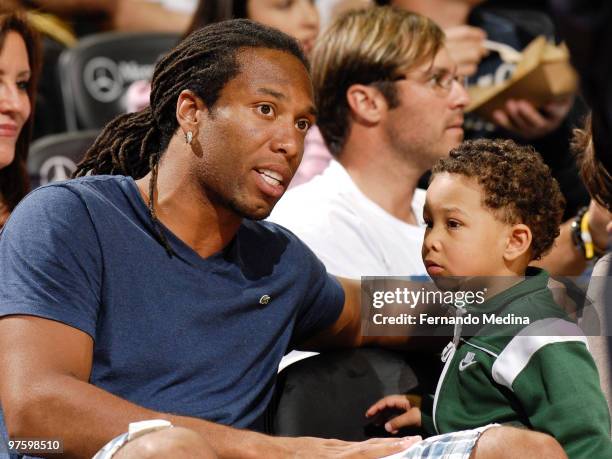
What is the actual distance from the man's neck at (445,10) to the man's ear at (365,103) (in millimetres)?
937

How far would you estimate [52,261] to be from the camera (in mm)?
1971

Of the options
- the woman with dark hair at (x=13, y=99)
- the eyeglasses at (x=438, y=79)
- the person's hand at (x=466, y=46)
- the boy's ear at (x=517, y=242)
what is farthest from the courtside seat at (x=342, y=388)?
the person's hand at (x=466, y=46)

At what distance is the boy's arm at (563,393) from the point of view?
1.98 meters

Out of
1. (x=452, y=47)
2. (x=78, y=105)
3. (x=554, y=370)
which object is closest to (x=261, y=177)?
(x=554, y=370)

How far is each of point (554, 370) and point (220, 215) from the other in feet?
2.35

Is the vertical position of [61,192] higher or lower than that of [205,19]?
lower

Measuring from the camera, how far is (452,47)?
12.6 ft

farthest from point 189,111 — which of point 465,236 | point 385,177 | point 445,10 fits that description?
point 445,10

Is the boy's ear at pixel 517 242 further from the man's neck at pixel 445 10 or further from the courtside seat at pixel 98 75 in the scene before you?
the courtside seat at pixel 98 75

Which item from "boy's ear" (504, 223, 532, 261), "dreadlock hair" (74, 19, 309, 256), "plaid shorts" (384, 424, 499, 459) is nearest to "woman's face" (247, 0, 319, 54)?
"dreadlock hair" (74, 19, 309, 256)

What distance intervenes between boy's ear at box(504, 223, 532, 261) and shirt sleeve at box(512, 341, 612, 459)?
27 centimetres

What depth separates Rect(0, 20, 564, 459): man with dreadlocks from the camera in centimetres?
190

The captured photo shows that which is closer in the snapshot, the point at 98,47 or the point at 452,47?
the point at 452,47

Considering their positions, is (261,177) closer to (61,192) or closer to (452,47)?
(61,192)
